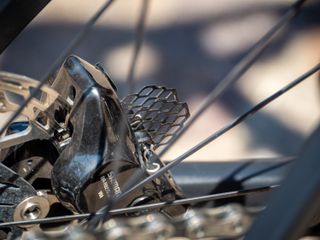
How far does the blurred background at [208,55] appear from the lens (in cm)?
127

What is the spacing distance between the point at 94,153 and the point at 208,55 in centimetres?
71

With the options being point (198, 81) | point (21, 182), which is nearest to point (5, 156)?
point (21, 182)

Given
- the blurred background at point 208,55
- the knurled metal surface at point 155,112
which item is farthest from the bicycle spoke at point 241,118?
the blurred background at point 208,55

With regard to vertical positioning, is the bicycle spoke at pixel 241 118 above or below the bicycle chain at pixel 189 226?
above

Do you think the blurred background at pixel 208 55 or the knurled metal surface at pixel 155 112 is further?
the blurred background at pixel 208 55

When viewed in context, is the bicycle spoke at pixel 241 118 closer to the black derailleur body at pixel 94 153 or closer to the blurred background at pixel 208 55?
the black derailleur body at pixel 94 153

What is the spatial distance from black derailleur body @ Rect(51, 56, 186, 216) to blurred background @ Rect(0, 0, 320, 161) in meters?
0.45

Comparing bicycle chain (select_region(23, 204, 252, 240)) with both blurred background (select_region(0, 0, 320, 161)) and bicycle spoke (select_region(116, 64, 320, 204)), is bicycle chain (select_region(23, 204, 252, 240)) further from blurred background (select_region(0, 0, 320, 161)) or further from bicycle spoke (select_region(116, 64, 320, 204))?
blurred background (select_region(0, 0, 320, 161))

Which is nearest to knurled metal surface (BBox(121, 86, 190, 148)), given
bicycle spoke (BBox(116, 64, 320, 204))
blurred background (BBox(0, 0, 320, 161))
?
bicycle spoke (BBox(116, 64, 320, 204))

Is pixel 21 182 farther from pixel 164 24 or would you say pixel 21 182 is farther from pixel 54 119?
pixel 164 24

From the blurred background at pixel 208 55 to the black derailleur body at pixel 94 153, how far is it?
0.45m

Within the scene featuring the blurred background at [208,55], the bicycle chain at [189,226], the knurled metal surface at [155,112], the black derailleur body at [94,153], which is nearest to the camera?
the bicycle chain at [189,226]

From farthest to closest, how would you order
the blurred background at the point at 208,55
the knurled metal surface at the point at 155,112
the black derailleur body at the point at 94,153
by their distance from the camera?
the blurred background at the point at 208,55, the knurled metal surface at the point at 155,112, the black derailleur body at the point at 94,153

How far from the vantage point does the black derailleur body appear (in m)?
0.73
